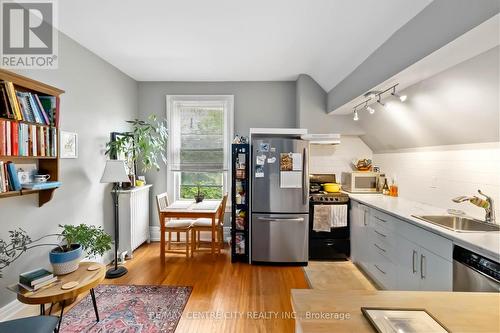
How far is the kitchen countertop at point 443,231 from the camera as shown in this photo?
146 centimetres

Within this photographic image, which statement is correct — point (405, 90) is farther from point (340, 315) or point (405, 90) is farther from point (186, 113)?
point (186, 113)

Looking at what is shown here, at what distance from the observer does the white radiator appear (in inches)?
133

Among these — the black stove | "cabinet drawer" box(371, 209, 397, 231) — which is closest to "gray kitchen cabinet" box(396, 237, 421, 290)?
"cabinet drawer" box(371, 209, 397, 231)

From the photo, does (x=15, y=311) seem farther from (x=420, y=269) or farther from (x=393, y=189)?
(x=393, y=189)

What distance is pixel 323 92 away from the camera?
12.5ft

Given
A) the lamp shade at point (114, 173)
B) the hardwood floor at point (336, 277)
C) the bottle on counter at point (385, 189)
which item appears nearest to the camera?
the hardwood floor at point (336, 277)

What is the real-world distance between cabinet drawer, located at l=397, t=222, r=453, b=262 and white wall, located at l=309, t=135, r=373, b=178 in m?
1.80

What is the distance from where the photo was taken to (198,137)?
4.15 metres

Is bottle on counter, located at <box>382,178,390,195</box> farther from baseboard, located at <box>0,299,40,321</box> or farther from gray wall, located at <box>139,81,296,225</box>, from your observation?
baseboard, located at <box>0,299,40,321</box>

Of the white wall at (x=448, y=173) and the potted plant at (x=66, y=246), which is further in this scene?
the white wall at (x=448, y=173)

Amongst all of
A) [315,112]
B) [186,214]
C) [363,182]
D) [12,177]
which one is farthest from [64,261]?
[363,182]

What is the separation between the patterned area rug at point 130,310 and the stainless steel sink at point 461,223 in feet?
7.98

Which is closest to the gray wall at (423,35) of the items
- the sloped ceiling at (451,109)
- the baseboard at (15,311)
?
the sloped ceiling at (451,109)

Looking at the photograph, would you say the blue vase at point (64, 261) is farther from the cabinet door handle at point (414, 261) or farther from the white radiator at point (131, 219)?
the cabinet door handle at point (414, 261)
